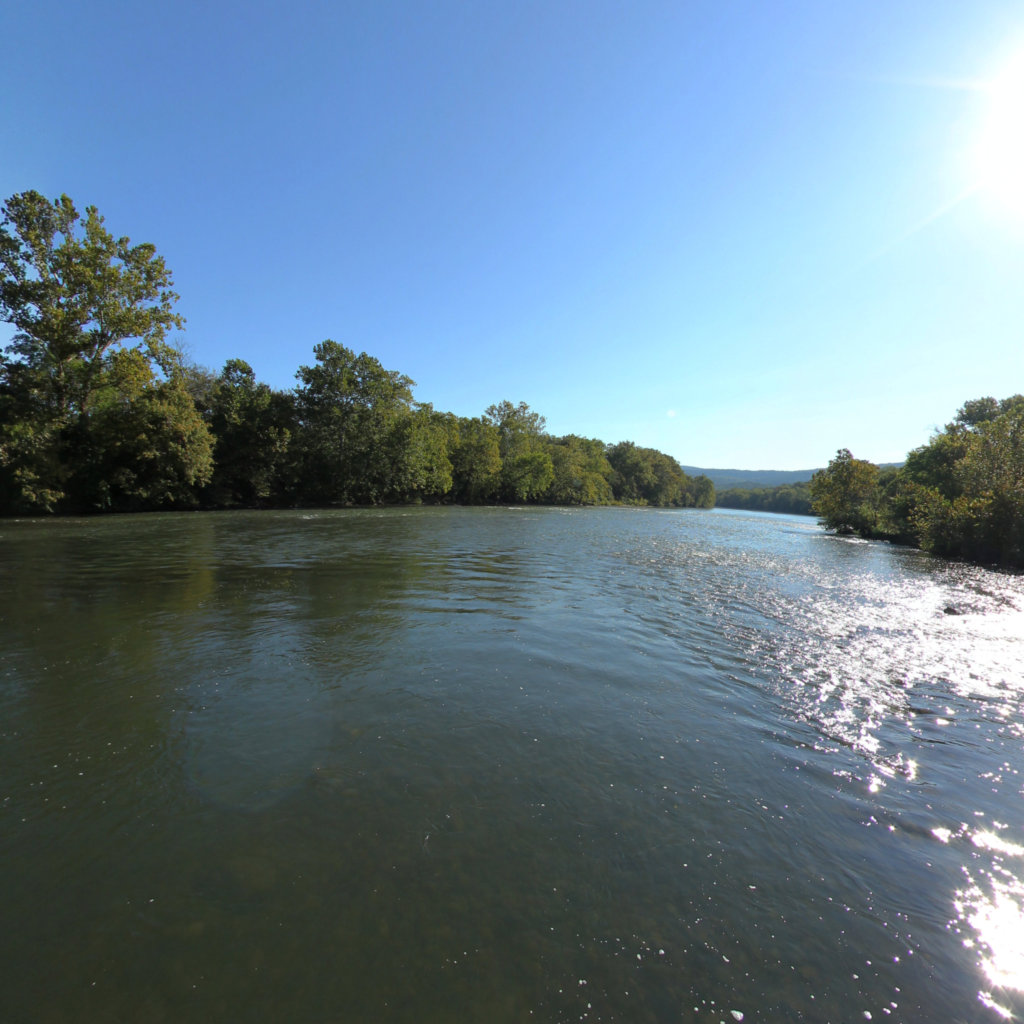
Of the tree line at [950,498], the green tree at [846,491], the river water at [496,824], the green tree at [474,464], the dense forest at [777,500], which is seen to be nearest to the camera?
the river water at [496,824]

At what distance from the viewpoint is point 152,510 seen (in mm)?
39906

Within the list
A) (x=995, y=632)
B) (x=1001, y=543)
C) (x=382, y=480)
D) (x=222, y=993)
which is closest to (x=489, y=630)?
(x=222, y=993)

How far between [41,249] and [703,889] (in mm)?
43639

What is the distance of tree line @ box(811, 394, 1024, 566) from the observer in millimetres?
24673

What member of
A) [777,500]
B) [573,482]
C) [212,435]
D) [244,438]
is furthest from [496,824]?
[777,500]

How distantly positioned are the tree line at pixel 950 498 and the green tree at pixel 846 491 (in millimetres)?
84

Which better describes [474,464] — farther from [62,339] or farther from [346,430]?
[62,339]

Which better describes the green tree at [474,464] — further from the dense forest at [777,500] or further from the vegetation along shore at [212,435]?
the dense forest at [777,500]

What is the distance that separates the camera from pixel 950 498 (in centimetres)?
3769

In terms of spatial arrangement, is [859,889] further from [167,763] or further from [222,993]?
[167,763]

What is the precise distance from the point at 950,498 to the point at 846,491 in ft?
33.7

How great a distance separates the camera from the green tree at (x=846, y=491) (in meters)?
46.7

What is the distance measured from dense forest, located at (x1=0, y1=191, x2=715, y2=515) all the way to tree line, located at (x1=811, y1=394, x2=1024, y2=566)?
48.4 m

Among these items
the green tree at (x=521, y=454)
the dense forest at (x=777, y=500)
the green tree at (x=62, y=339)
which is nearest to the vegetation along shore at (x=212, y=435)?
the green tree at (x=62, y=339)
